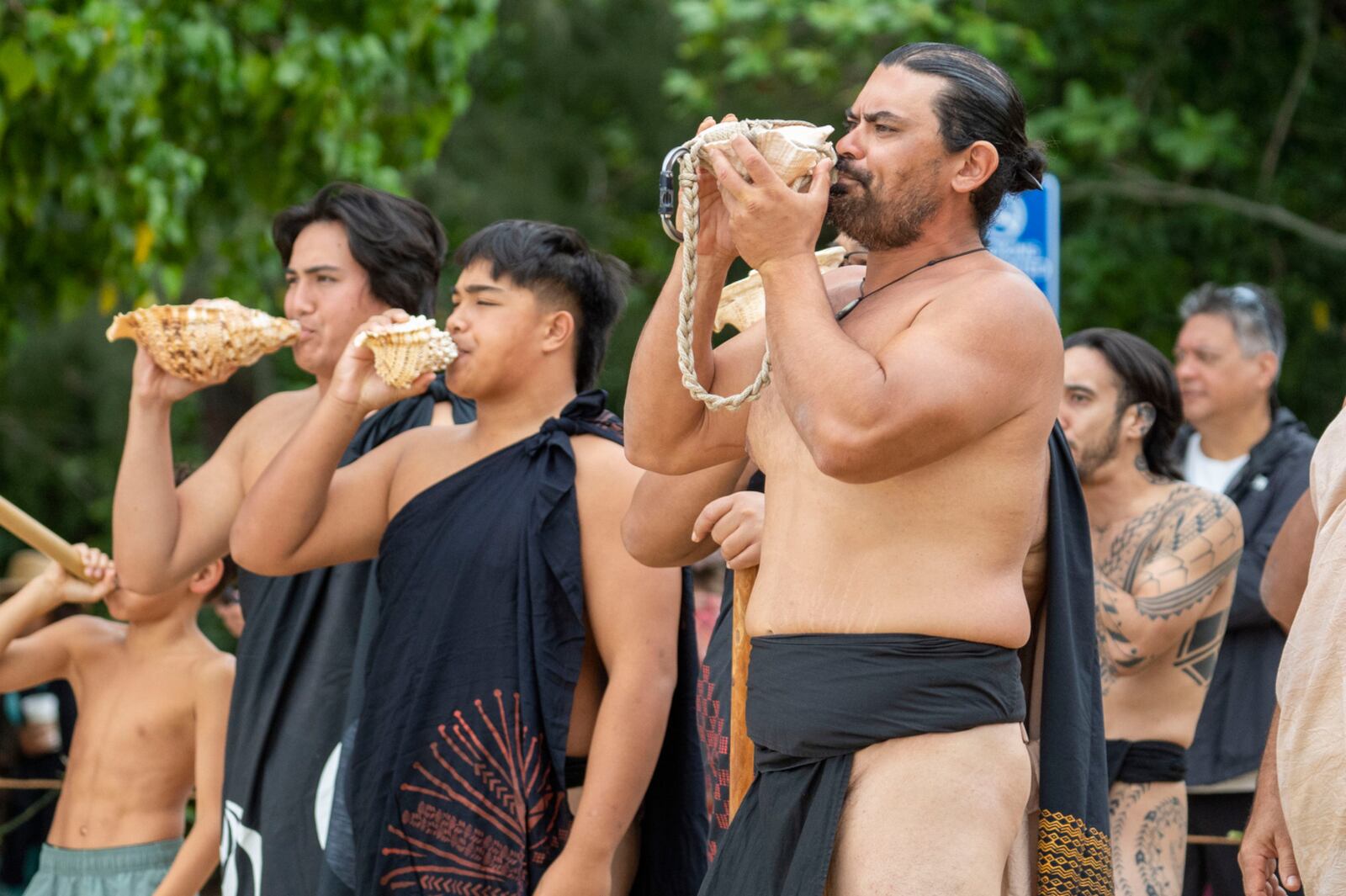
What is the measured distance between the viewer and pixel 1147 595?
13.5ft

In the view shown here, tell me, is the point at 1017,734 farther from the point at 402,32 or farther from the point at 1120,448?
the point at 402,32

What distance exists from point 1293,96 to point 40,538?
6.69m

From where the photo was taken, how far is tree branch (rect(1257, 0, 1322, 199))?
834 cm

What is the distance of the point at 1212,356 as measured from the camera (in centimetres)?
565

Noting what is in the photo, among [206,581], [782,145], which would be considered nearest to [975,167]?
[782,145]

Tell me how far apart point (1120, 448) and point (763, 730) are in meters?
2.36

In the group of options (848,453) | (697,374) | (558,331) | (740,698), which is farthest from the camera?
(558,331)

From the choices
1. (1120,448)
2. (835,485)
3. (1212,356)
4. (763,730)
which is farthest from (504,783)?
(1212,356)

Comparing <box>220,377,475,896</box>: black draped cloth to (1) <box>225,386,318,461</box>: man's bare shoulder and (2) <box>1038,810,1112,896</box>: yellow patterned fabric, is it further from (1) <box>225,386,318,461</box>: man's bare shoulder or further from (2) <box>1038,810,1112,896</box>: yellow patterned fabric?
(2) <box>1038,810,1112,896</box>: yellow patterned fabric

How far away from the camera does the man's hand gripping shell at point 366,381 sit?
3.58 meters

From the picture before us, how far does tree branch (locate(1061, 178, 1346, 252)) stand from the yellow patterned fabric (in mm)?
6130

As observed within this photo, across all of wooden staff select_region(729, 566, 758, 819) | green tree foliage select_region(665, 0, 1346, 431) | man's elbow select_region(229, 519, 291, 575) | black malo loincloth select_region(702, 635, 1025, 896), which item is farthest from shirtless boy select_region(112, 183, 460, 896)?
green tree foliage select_region(665, 0, 1346, 431)

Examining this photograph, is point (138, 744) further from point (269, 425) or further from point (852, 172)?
point (852, 172)

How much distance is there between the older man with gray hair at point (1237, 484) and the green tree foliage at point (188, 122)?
3.41 m
